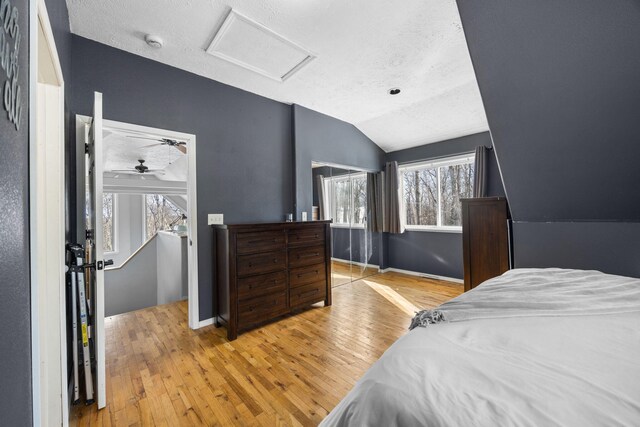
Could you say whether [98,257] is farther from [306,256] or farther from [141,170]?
[141,170]

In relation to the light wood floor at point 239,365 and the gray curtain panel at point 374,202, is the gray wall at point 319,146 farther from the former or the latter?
the light wood floor at point 239,365

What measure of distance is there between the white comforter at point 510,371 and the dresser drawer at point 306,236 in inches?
78.3

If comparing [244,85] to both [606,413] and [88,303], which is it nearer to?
[88,303]

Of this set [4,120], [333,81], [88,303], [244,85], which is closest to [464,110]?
[333,81]

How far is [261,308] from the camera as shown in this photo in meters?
2.64

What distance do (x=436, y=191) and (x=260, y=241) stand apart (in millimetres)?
3295

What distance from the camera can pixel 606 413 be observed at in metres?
0.54

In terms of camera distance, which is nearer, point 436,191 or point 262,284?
point 262,284

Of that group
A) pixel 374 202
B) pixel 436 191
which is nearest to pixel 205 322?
pixel 374 202

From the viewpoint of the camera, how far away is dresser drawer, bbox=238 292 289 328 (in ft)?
8.26

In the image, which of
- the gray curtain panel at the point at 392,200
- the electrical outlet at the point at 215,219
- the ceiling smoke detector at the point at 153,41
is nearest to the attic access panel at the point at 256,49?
the ceiling smoke detector at the point at 153,41

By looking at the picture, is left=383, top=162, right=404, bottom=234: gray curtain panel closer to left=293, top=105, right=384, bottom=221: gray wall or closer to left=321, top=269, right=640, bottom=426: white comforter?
left=293, top=105, right=384, bottom=221: gray wall

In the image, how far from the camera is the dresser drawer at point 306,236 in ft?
9.60

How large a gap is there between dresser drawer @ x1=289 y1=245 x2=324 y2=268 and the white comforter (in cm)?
198
